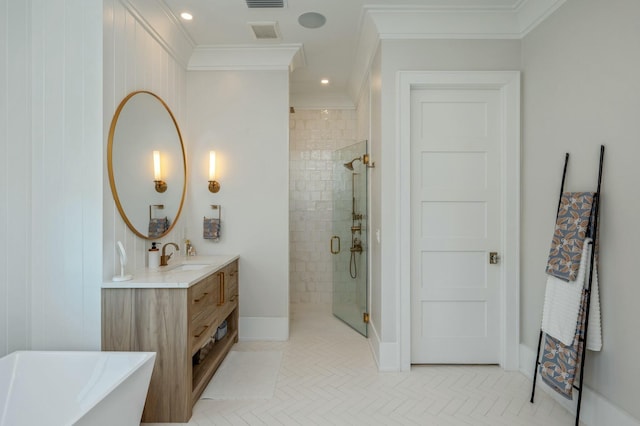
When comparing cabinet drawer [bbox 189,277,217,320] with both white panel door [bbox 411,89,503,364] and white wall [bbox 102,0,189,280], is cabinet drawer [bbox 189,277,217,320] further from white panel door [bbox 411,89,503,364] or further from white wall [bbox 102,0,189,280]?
white panel door [bbox 411,89,503,364]

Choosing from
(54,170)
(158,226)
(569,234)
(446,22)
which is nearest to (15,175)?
(54,170)

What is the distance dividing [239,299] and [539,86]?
3225 mm

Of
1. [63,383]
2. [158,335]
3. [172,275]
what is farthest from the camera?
[172,275]

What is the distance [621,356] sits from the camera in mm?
1840

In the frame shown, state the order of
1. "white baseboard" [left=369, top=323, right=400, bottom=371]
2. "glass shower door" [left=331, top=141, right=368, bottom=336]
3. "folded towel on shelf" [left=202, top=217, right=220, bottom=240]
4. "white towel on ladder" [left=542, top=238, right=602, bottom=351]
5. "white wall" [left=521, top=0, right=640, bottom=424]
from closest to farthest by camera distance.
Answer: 1. "white wall" [left=521, top=0, right=640, bottom=424]
2. "white towel on ladder" [left=542, top=238, right=602, bottom=351]
3. "white baseboard" [left=369, top=323, right=400, bottom=371]
4. "folded towel on shelf" [left=202, top=217, right=220, bottom=240]
5. "glass shower door" [left=331, top=141, right=368, bottom=336]

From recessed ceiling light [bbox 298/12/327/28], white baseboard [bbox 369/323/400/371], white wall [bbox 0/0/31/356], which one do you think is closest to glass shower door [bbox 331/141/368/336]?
white baseboard [bbox 369/323/400/371]

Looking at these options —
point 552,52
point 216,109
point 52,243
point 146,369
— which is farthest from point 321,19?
point 146,369

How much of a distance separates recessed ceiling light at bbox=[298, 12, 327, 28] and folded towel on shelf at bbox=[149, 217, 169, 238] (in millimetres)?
2068

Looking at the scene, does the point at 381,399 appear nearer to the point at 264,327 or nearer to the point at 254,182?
the point at 264,327

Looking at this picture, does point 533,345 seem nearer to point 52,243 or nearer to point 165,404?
point 165,404

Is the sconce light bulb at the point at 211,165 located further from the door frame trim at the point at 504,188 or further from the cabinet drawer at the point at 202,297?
the door frame trim at the point at 504,188

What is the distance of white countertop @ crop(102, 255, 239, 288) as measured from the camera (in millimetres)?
2059

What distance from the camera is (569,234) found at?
2.06 metres

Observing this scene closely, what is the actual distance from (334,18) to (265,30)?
64cm
